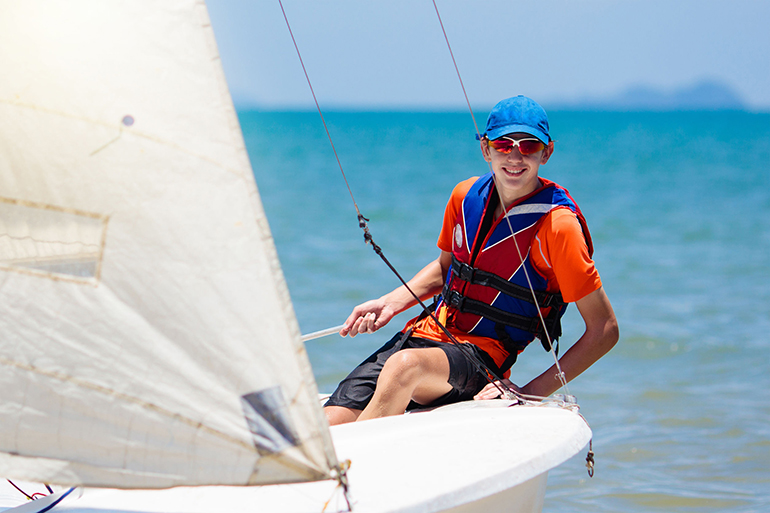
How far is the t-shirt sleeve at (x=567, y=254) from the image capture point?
8.63 ft

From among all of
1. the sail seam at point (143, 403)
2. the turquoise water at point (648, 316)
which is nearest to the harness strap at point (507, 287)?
the sail seam at point (143, 403)

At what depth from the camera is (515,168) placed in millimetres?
2848

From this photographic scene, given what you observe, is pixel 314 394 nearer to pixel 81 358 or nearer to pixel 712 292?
pixel 81 358

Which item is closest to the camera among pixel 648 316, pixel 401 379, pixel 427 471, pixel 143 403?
pixel 143 403

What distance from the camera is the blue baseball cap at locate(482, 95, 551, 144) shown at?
2.78 meters

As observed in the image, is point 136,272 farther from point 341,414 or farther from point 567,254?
point 567,254

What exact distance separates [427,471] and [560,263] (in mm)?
997

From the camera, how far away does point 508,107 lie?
110 inches

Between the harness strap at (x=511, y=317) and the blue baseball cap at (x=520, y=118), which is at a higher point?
the blue baseball cap at (x=520, y=118)

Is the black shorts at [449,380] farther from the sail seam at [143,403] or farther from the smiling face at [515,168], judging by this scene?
the sail seam at [143,403]

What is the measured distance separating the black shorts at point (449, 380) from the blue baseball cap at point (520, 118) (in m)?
0.83

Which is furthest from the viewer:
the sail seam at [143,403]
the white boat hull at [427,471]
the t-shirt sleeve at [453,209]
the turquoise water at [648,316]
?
the turquoise water at [648,316]

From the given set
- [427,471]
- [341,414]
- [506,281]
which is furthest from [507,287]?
[427,471]

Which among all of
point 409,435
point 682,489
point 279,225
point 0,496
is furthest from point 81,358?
point 279,225
